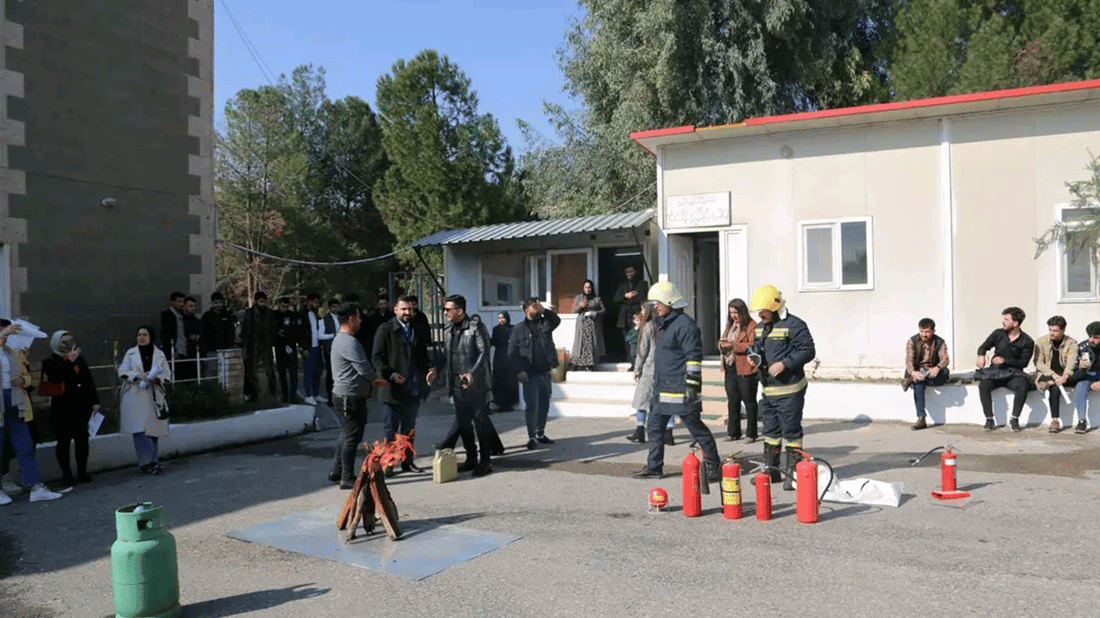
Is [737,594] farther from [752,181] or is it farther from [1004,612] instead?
[752,181]

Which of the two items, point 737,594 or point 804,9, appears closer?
point 737,594

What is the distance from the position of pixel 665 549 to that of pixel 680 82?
17.9 meters

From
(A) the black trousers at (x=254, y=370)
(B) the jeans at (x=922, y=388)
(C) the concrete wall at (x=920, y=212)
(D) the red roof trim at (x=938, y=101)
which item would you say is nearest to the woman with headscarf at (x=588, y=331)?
(C) the concrete wall at (x=920, y=212)

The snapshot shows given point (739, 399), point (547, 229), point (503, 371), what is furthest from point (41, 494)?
point (547, 229)

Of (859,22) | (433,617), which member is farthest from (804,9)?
(433,617)

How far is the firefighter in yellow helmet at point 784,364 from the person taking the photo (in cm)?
765

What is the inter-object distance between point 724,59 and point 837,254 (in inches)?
408

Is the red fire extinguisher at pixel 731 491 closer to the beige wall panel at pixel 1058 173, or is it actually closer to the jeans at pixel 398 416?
the jeans at pixel 398 416

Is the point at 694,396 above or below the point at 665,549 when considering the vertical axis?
above

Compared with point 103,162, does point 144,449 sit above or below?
below

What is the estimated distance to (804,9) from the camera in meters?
21.4

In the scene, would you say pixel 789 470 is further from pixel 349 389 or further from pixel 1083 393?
pixel 1083 393

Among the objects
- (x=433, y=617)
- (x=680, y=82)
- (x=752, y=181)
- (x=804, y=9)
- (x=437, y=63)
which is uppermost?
(x=437, y=63)

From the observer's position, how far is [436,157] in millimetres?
32906
